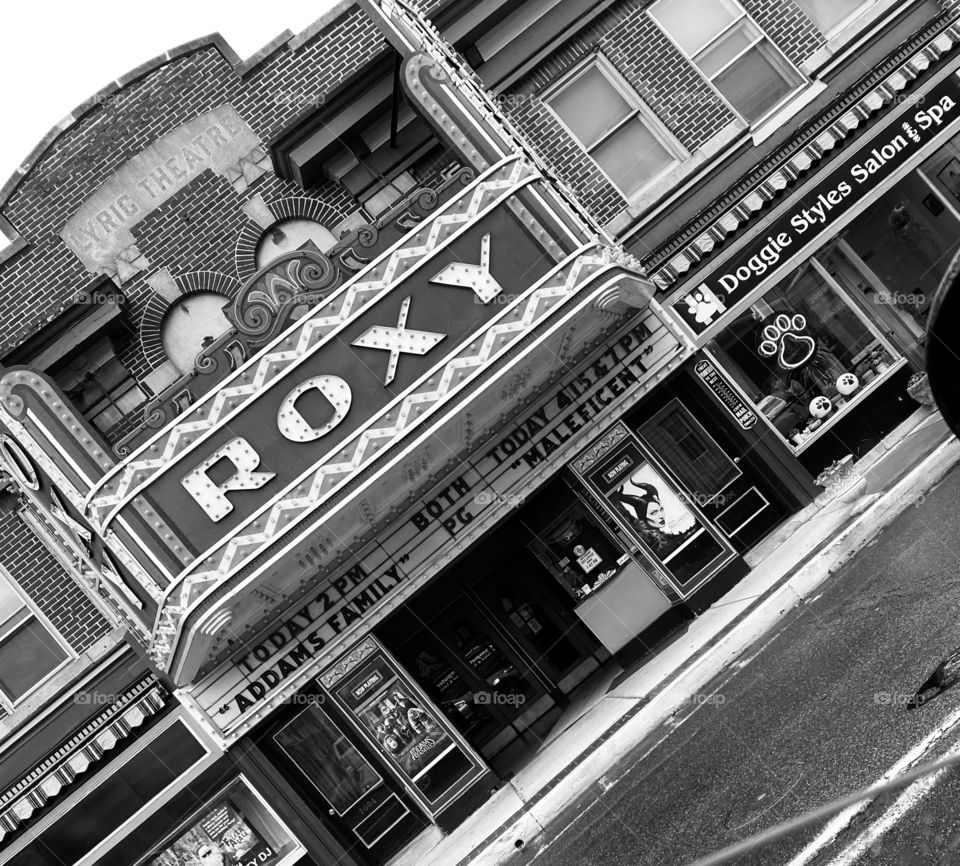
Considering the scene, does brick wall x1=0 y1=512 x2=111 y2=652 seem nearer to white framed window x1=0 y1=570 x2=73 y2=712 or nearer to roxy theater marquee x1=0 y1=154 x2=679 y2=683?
white framed window x1=0 y1=570 x2=73 y2=712

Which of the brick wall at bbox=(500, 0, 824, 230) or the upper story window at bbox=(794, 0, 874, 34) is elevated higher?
the brick wall at bbox=(500, 0, 824, 230)

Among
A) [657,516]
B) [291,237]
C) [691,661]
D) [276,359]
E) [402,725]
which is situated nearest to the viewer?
[691,661]

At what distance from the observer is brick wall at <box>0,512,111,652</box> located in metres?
16.8

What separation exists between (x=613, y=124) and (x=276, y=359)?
7.39 m

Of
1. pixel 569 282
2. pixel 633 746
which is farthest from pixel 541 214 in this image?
pixel 633 746

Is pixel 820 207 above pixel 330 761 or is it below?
above

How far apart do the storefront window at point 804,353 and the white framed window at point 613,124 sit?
3028mm

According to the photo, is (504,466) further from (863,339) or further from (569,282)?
(863,339)

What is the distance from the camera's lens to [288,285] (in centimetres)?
1420

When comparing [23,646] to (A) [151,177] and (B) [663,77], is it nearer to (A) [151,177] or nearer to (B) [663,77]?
(A) [151,177]

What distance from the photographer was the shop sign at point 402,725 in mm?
15867

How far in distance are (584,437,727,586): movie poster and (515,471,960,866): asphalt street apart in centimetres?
321

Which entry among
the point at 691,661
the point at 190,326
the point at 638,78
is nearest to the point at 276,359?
the point at 190,326

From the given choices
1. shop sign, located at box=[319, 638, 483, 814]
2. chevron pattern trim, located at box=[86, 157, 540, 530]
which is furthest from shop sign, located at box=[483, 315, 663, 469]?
shop sign, located at box=[319, 638, 483, 814]
